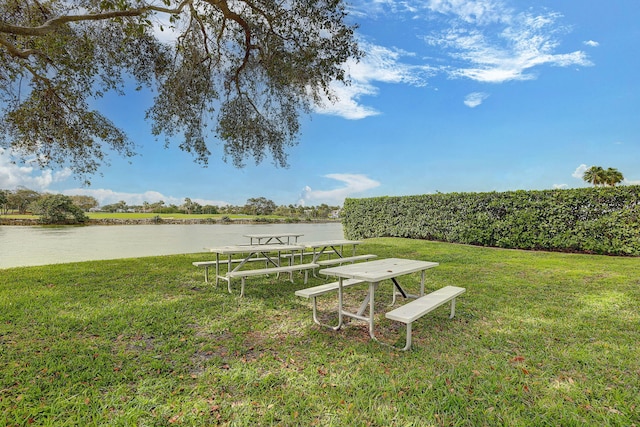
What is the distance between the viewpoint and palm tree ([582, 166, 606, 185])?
28.1 metres

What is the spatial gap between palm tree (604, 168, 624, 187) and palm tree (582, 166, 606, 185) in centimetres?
33

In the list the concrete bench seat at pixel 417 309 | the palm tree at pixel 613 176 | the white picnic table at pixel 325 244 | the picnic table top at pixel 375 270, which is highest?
the palm tree at pixel 613 176

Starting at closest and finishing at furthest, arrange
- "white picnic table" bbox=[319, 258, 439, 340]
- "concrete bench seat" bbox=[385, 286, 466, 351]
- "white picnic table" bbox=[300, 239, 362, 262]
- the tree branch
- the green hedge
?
"concrete bench seat" bbox=[385, 286, 466, 351] → "white picnic table" bbox=[319, 258, 439, 340] → the tree branch → "white picnic table" bbox=[300, 239, 362, 262] → the green hedge

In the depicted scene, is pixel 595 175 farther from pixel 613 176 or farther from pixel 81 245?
pixel 81 245

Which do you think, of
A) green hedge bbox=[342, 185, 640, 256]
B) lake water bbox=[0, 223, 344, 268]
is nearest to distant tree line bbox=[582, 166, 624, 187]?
green hedge bbox=[342, 185, 640, 256]

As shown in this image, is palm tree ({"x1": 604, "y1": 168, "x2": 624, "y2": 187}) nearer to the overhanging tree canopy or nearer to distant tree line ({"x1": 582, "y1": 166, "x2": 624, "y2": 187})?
distant tree line ({"x1": 582, "y1": 166, "x2": 624, "y2": 187})

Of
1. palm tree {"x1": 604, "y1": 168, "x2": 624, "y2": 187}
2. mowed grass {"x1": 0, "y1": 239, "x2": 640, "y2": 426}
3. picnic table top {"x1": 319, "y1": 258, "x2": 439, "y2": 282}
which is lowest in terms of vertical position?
mowed grass {"x1": 0, "y1": 239, "x2": 640, "y2": 426}

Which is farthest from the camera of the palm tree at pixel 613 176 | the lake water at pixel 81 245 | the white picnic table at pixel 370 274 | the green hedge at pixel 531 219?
the palm tree at pixel 613 176

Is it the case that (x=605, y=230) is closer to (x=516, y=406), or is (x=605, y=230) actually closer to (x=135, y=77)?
(x=516, y=406)

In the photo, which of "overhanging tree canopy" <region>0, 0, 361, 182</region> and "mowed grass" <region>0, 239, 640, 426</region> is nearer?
"mowed grass" <region>0, 239, 640, 426</region>

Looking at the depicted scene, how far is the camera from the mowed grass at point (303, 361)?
6.82 ft

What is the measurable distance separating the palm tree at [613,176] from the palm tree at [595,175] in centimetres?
33

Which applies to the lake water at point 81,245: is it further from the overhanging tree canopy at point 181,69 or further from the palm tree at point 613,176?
the palm tree at point 613,176

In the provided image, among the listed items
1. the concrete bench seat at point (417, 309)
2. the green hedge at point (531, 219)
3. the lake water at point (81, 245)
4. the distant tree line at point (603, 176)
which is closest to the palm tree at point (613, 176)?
the distant tree line at point (603, 176)
